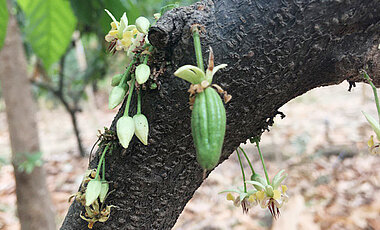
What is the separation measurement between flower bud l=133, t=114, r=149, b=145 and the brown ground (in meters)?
1.06

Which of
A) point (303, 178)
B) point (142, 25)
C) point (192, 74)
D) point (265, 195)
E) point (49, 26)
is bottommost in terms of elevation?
point (265, 195)

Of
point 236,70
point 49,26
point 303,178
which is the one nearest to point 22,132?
point 49,26

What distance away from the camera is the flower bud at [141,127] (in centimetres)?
46

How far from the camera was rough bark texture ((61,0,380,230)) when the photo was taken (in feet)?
1.50

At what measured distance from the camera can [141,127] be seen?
1.52ft

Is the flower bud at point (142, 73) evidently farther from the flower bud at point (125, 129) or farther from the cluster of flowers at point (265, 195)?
the cluster of flowers at point (265, 195)

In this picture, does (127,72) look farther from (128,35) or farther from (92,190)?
(92,190)

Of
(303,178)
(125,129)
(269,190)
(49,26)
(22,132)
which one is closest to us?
(125,129)

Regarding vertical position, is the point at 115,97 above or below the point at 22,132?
below

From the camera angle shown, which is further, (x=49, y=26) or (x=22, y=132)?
(x=22, y=132)

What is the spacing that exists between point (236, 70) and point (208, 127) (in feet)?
0.48

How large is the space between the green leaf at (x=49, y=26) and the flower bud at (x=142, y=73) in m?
0.65

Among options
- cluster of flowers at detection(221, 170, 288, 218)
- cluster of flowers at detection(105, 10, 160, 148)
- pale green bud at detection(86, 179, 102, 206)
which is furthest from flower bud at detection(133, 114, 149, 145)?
cluster of flowers at detection(221, 170, 288, 218)

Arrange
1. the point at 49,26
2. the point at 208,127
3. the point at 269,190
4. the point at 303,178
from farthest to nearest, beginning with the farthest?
the point at 303,178
the point at 49,26
the point at 269,190
the point at 208,127
